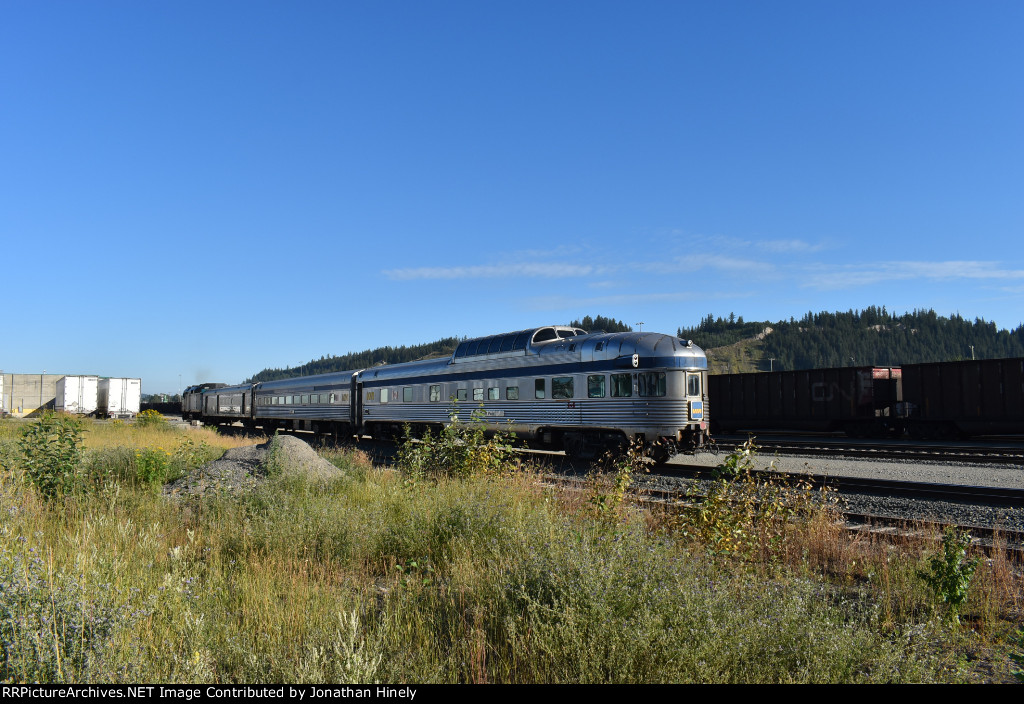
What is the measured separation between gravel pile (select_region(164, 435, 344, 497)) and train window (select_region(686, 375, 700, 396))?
8783 mm

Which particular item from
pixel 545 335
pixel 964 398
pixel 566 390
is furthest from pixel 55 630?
pixel 964 398

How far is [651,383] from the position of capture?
1503cm

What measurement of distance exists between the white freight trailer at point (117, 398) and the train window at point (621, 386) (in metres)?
48.6

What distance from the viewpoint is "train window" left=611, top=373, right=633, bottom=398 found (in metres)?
15.3

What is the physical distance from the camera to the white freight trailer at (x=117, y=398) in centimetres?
4988

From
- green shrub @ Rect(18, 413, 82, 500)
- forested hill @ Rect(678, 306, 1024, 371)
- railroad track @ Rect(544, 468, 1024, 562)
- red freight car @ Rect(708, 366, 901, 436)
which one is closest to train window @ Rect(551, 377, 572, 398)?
railroad track @ Rect(544, 468, 1024, 562)

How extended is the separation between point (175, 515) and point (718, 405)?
1108 inches

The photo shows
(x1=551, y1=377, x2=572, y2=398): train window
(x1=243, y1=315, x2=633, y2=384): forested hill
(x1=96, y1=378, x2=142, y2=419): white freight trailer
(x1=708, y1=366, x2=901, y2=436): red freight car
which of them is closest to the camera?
(x1=551, y1=377, x2=572, y2=398): train window

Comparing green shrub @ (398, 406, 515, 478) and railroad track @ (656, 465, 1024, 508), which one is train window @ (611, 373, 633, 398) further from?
green shrub @ (398, 406, 515, 478)

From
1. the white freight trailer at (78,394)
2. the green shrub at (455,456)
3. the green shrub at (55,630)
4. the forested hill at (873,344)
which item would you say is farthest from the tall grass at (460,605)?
the forested hill at (873,344)

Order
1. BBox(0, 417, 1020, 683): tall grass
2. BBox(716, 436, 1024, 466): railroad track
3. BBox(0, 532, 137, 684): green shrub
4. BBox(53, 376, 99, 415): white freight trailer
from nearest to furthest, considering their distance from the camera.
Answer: BBox(0, 532, 137, 684): green shrub → BBox(0, 417, 1020, 683): tall grass → BBox(716, 436, 1024, 466): railroad track → BBox(53, 376, 99, 415): white freight trailer

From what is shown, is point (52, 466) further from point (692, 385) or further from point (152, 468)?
point (692, 385)

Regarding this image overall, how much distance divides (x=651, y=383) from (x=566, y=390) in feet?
8.62

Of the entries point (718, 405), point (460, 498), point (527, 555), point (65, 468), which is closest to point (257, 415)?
point (718, 405)
